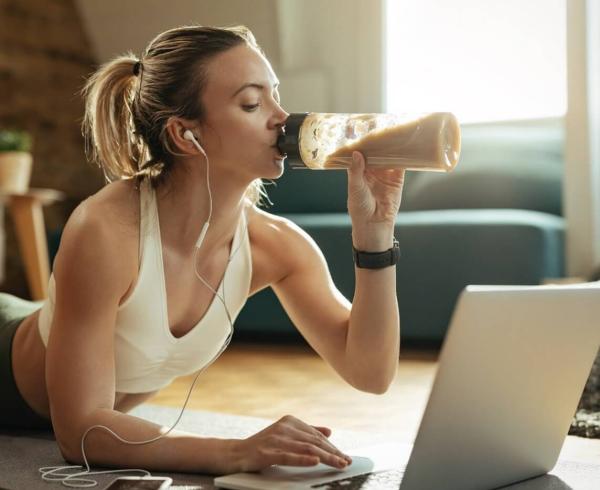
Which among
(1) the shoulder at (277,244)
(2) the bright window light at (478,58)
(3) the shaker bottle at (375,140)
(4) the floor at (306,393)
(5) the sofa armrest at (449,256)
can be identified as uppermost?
(2) the bright window light at (478,58)

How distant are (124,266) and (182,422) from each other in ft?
1.81

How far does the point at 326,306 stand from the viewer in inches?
58.8

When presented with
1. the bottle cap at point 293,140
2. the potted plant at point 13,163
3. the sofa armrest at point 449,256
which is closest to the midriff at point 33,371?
the bottle cap at point 293,140

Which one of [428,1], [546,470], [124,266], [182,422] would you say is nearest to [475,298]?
[546,470]

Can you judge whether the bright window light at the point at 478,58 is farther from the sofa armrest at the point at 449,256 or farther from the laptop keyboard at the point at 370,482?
the laptop keyboard at the point at 370,482

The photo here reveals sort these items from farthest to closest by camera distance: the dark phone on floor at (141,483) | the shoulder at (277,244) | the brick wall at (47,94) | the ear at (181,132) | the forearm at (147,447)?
the brick wall at (47,94)
the shoulder at (277,244)
the ear at (181,132)
the forearm at (147,447)
the dark phone on floor at (141,483)

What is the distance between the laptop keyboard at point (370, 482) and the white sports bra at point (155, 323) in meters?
0.38

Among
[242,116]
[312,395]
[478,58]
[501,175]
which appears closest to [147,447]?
[242,116]

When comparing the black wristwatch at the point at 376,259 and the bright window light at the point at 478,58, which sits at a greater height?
the bright window light at the point at 478,58

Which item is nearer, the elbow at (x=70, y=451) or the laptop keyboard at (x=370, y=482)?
the laptop keyboard at (x=370, y=482)

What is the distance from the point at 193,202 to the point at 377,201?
0.29 m

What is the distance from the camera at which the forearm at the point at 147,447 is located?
4.04ft

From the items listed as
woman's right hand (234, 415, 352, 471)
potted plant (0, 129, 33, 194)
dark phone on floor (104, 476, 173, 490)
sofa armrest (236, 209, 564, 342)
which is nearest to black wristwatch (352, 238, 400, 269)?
woman's right hand (234, 415, 352, 471)

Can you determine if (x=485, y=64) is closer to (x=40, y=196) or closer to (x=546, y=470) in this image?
(x=40, y=196)
